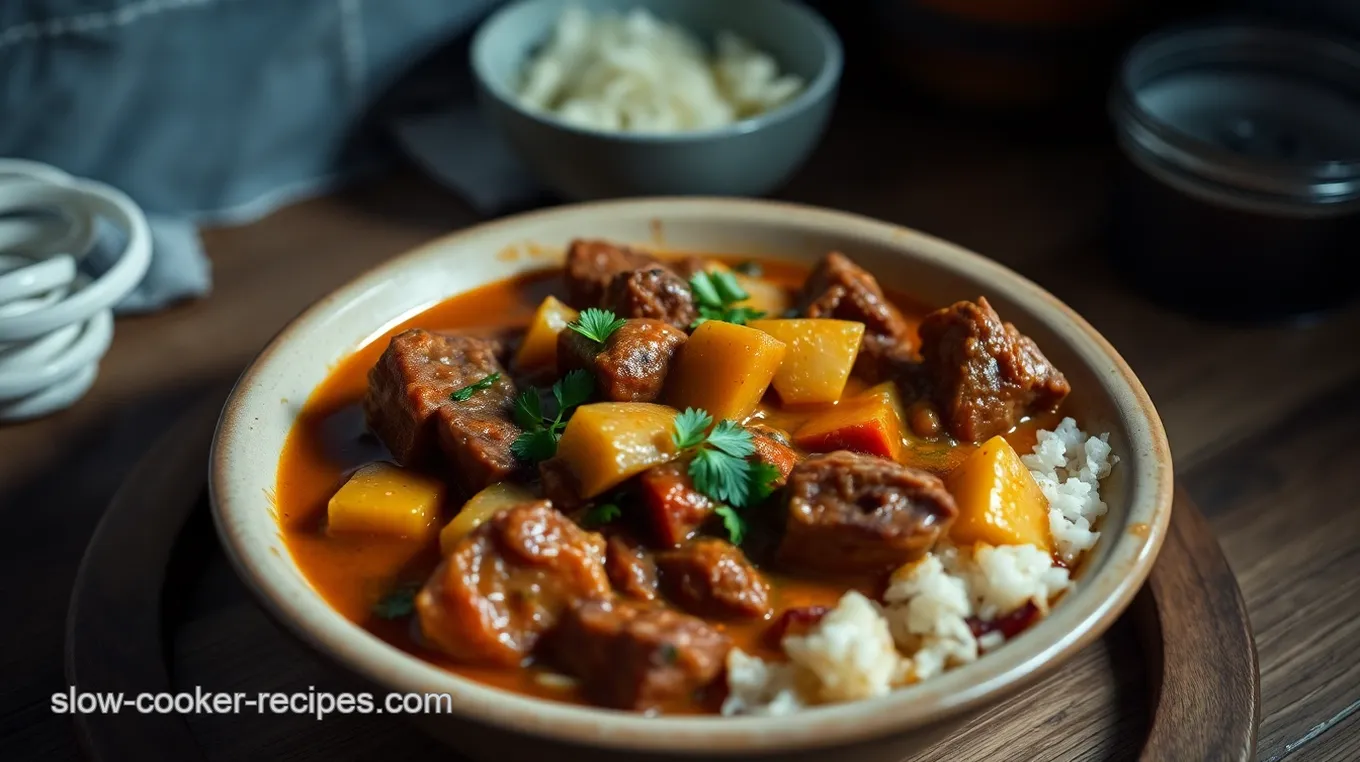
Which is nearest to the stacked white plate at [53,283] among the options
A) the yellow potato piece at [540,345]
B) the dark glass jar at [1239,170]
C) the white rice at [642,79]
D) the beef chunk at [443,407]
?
the beef chunk at [443,407]

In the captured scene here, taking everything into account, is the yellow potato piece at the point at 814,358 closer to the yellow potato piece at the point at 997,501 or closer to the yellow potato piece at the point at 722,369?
the yellow potato piece at the point at 722,369

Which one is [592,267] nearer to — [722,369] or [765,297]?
[765,297]

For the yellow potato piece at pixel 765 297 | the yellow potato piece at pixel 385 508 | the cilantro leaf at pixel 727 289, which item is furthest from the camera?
the yellow potato piece at pixel 765 297

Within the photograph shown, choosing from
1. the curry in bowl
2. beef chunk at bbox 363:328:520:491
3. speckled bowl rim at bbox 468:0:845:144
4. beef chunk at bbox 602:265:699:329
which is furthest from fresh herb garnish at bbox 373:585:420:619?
speckled bowl rim at bbox 468:0:845:144

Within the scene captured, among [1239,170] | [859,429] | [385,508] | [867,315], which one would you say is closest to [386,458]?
[385,508]

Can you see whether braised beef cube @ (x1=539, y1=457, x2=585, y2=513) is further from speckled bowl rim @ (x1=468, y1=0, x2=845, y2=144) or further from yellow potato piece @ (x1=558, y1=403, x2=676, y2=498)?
speckled bowl rim @ (x1=468, y1=0, x2=845, y2=144)

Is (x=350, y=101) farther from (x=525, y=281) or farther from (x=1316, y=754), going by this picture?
(x=1316, y=754)
